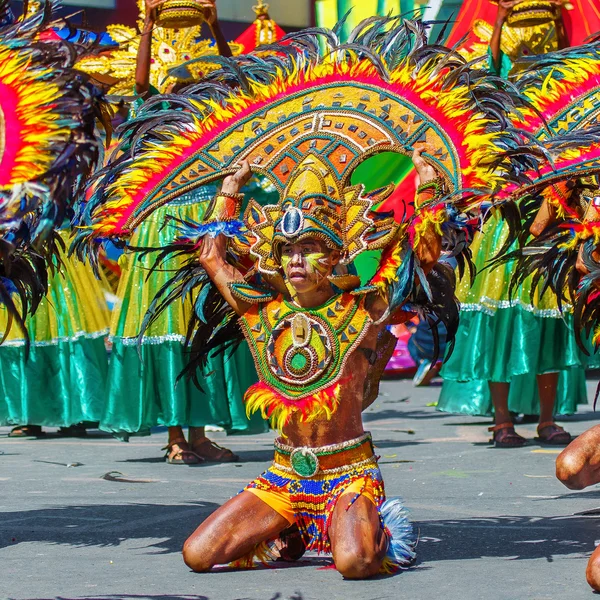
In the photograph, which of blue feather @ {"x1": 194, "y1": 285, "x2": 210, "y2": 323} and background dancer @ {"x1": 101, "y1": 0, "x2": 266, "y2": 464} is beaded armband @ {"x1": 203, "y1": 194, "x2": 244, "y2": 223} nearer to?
blue feather @ {"x1": 194, "y1": 285, "x2": 210, "y2": 323}

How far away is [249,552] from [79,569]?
0.59 m

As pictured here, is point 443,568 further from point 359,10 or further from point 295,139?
point 359,10

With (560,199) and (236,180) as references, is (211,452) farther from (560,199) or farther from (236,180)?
(560,199)

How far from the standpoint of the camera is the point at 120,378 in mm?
7445

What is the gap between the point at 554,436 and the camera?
7.59 meters

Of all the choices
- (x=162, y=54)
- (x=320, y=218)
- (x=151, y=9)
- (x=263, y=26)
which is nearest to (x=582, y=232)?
(x=320, y=218)

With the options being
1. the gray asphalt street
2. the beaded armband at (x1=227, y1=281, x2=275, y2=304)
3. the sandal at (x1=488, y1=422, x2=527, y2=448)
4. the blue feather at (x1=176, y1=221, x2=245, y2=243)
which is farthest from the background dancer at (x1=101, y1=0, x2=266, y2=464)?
the beaded armband at (x1=227, y1=281, x2=275, y2=304)

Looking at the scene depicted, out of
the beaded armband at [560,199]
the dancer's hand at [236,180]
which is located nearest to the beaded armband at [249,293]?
the dancer's hand at [236,180]

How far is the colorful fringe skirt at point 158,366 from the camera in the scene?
7.14 m

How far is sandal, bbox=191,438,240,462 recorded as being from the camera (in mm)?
7188

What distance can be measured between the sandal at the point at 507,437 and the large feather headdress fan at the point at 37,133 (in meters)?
3.82

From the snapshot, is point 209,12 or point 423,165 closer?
point 423,165

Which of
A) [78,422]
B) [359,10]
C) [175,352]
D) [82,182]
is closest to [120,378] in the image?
[175,352]

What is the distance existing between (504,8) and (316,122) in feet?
9.77
